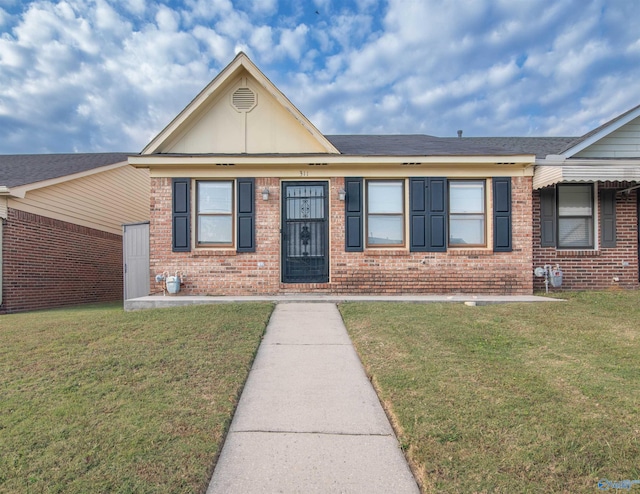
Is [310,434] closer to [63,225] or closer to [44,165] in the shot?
[63,225]

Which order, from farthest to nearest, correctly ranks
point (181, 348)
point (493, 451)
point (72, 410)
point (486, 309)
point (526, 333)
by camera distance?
point (486, 309) < point (526, 333) < point (181, 348) < point (72, 410) < point (493, 451)

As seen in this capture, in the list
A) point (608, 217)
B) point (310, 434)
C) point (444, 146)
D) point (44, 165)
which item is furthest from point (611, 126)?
point (44, 165)

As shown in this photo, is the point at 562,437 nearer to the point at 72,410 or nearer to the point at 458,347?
the point at 458,347

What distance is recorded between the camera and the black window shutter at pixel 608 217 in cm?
856

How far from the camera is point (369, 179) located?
8422mm

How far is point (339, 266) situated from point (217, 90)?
15.0 feet

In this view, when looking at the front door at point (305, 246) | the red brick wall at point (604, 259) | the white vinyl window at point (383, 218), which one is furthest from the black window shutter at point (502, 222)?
the front door at point (305, 246)

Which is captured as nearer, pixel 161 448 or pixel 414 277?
pixel 161 448

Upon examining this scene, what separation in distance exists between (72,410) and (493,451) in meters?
2.97

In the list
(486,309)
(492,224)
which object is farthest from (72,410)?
(492,224)

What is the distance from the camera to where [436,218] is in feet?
27.2

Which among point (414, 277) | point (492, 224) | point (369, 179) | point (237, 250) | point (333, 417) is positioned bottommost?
point (333, 417)

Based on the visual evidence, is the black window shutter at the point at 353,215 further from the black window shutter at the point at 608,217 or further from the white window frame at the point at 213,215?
the black window shutter at the point at 608,217

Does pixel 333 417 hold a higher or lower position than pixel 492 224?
lower
